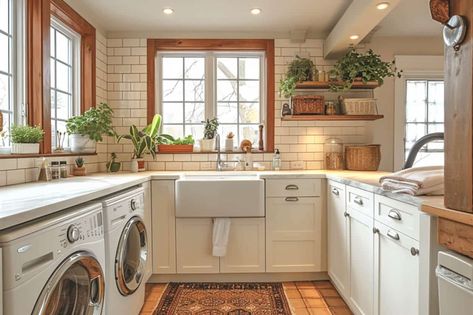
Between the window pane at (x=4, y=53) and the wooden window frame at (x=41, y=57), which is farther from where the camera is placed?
the wooden window frame at (x=41, y=57)

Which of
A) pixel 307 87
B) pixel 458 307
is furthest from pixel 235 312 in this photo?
pixel 307 87

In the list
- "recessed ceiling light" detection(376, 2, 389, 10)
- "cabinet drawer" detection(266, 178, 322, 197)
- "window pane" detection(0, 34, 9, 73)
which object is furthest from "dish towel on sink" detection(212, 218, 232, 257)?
"recessed ceiling light" detection(376, 2, 389, 10)

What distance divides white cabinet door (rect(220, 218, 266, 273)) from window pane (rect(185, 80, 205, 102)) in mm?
1422

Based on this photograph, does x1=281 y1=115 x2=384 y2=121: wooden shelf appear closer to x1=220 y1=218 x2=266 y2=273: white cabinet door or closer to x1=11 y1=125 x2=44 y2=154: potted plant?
x1=220 y1=218 x2=266 y2=273: white cabinet door

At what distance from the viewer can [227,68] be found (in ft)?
11.8

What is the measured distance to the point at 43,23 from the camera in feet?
7.68

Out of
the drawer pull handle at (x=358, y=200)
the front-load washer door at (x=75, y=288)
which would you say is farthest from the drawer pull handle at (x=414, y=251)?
the front-load washer door at (x=75, y=288)

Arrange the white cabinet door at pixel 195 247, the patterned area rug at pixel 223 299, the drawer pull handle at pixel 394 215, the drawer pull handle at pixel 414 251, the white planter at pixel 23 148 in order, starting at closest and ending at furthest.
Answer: the drawer pull handle at pixel 414 251 < the drawer pull handle at pixel 394 215 < the white planter at pixel 23 148 < the patterned area rug at pixel 223 299 < the white cabinet door at pixel 195 247

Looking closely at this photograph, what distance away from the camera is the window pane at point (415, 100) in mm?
3584

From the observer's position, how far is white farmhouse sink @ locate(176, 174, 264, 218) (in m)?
2.75

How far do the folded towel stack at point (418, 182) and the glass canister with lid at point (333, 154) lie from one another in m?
1.62

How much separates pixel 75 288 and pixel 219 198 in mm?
1443

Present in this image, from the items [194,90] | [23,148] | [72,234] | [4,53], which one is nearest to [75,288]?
[72,234]

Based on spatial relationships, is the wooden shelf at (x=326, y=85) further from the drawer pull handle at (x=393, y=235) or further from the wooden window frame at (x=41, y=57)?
the wooden window frame at (x=41, y=57)
